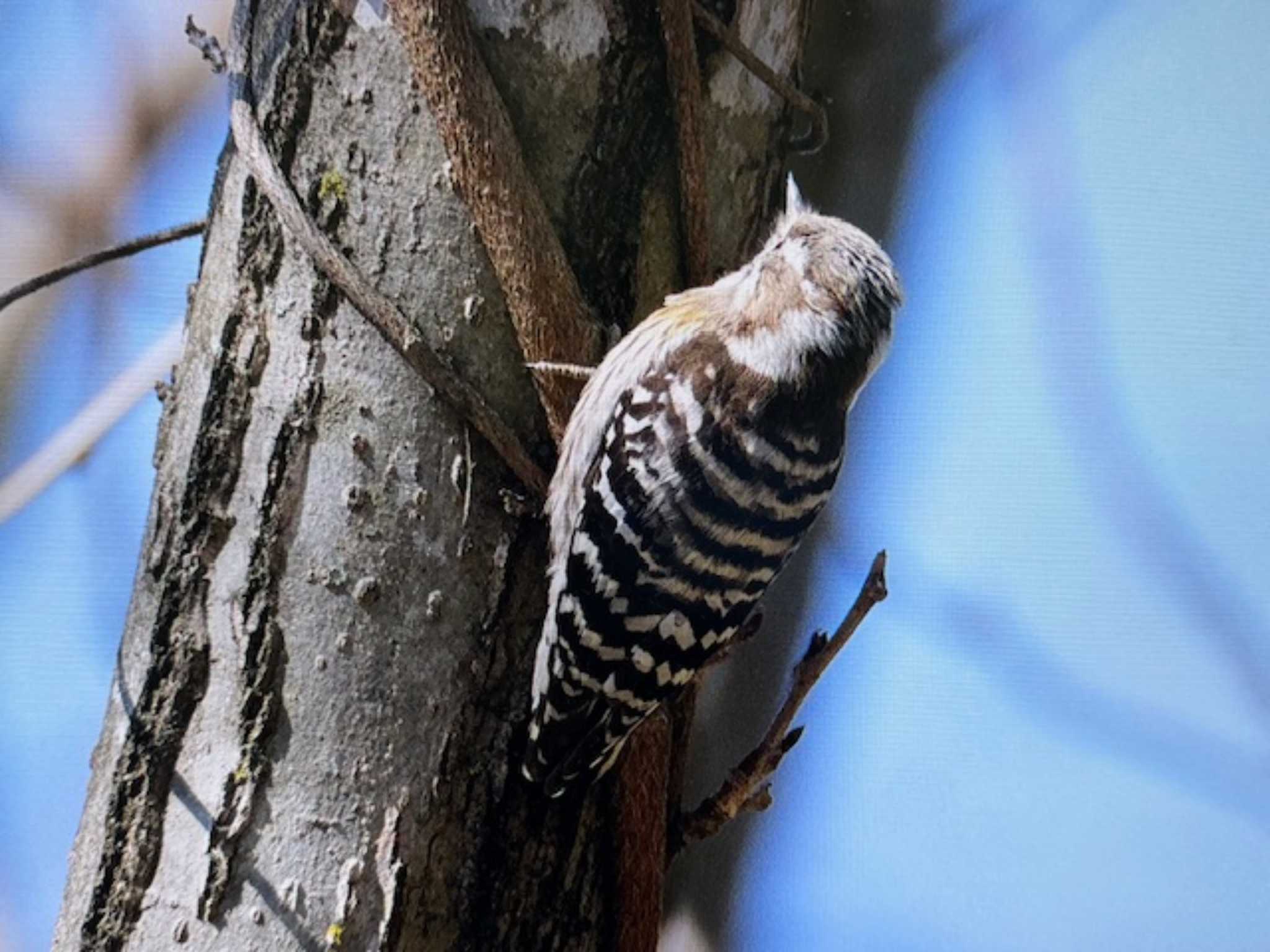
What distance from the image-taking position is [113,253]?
1.56 meters

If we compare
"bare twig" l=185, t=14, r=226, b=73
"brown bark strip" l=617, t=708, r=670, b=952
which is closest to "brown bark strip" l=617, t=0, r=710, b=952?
"brown bark strip" l=617, t=708, r=670, b=952

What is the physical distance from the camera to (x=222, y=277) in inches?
49.1

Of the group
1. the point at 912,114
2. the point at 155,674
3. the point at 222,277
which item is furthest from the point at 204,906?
the point at 912,114

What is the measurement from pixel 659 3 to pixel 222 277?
60cm

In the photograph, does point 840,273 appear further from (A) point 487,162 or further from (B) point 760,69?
(A) point 487,162

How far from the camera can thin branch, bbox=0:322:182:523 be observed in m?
1.86

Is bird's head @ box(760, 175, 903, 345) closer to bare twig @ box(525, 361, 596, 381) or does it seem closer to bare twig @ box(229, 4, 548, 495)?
bare twig @ box(525, 361, 596, 381)

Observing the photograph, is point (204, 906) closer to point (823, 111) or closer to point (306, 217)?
point (306, 217)

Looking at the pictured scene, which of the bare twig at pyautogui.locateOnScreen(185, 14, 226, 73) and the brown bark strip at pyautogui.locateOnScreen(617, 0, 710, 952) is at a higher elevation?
the bare twig at pyautogui.locateOnScreen(185, 14, 226, 73)

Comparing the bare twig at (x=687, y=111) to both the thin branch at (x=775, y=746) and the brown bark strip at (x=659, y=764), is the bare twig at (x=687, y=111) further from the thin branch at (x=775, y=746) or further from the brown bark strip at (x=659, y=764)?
the thin branch at (x=775, y=746)

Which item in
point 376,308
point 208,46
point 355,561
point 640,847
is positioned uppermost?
point 208,46

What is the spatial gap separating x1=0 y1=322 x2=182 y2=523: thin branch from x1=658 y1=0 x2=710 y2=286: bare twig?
3.30 ft

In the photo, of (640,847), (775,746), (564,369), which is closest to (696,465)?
(564,369)

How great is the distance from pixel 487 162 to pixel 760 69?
40 cm
